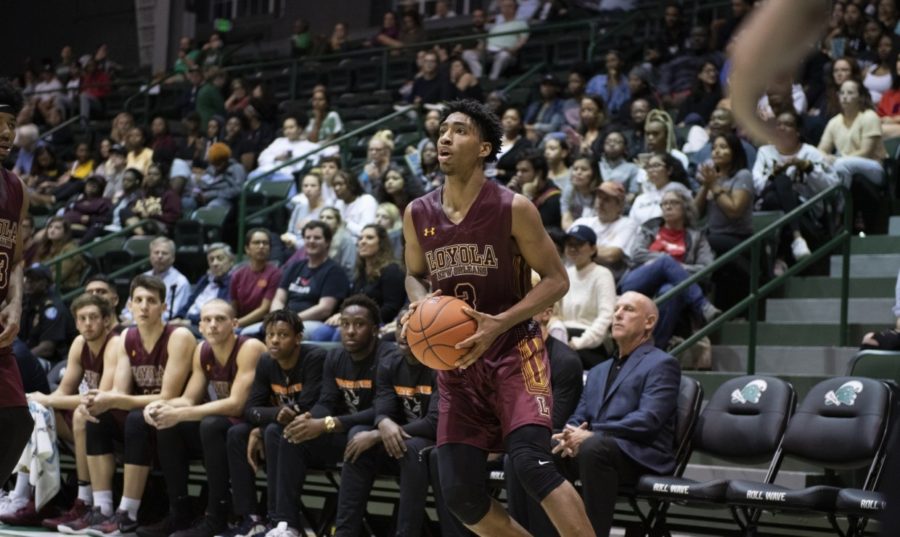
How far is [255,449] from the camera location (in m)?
7.68

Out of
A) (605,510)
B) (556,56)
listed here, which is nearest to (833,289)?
(605,510)

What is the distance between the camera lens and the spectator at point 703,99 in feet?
37.4

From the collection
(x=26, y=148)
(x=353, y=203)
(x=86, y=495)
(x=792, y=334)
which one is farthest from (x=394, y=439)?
(x=26, y=148)

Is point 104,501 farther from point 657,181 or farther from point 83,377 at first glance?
point 657,181

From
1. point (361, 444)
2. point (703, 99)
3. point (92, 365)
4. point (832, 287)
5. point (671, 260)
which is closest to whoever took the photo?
point (361, 444)

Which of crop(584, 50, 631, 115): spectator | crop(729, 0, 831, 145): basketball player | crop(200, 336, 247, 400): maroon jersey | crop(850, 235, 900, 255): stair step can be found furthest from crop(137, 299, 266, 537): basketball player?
crop(729, 0, 831, 145): basketball player

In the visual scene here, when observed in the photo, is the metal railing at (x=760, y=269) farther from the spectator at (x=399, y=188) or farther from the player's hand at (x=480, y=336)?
the spectator at (x=399, y=188)

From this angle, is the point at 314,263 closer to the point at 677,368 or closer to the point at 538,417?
the point at 677,368

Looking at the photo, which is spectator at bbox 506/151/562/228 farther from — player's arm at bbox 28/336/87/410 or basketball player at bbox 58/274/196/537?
player's arm at bbox 28/336/87/410

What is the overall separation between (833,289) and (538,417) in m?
4.57

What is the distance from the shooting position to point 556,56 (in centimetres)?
1470

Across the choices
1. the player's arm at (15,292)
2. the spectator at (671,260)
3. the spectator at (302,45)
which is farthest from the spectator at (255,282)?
the spectator at (302,45)

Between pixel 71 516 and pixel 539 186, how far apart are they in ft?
13.7

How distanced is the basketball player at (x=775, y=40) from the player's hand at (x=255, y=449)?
6.33 m
